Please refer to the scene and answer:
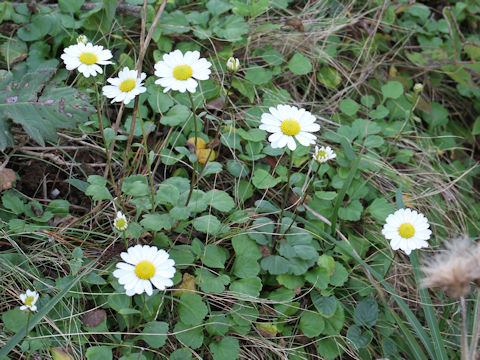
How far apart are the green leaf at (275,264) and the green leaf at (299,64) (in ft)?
3.09

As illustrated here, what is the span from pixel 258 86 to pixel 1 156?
1128 millimetres

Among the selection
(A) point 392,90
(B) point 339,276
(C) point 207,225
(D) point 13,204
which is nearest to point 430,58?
(A) point 392,90

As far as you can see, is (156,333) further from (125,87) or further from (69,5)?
(69,5)

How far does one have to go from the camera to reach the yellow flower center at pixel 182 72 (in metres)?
1.42

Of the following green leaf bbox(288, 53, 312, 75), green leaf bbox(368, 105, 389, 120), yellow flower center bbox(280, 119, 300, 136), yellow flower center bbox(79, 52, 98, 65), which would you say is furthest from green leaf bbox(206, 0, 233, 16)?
yellow flower center bbox(280, 119, 300, 136)

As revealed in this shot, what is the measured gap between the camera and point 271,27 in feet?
7.54

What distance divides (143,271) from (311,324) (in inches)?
25.5

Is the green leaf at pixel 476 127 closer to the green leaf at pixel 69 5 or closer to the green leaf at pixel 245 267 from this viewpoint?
the green leaf at pixel 245 267

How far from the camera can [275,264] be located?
1.70 metres

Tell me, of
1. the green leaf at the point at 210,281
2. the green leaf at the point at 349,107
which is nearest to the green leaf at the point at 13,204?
the green leaf at the point at 210,281

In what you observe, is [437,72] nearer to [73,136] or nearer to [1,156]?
[73,136]

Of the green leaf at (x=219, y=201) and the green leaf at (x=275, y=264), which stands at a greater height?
the green leaf at (x=219, y=201)

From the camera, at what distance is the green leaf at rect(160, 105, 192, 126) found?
1849mm

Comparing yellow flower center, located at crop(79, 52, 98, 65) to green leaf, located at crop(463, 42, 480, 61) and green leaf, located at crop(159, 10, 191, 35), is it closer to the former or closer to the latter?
green leaf, located at crop(159, 10, 191, 35)
